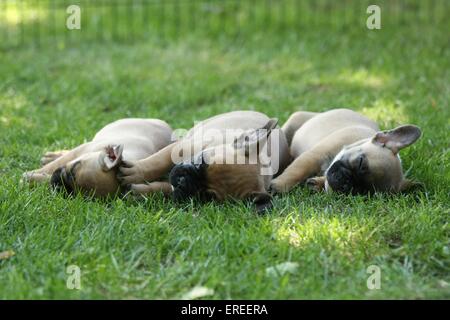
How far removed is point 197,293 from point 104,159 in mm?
1725

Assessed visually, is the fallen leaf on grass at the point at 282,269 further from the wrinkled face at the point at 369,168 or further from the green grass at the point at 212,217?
the wrinkled face at the point at 369,168

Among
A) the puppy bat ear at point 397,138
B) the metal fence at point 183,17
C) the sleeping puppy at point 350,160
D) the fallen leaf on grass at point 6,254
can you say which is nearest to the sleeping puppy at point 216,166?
the sleeping puppy at point 350,160

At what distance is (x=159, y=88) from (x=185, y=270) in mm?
5107

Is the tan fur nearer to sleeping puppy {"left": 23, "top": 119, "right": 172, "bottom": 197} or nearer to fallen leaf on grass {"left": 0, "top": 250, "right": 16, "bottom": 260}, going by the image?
sleeping puppy {"left": 23, "top": 119, "right": 172, "bottom": 197}

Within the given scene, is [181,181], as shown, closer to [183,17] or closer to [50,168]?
[50,168]

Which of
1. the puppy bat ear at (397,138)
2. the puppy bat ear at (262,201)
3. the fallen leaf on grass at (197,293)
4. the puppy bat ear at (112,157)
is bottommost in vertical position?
the fallen leaf on grass at (197,293)

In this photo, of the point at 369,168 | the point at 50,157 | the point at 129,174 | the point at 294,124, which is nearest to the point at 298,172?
the point at 369,168

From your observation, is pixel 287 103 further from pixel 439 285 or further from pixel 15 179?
pixel 439 285

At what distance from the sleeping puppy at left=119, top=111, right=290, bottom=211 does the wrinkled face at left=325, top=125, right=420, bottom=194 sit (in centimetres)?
53

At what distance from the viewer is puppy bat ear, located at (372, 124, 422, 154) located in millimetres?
6145

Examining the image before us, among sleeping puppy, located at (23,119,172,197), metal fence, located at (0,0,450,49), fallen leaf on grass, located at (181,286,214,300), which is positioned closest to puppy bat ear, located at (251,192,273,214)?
sleeping puppy, located at (23,119,172,197)

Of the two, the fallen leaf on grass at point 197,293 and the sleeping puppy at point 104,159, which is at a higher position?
the sleeping puppy at point 104,159

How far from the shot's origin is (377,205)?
5727 millimetres

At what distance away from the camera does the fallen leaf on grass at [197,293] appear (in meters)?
4.45
